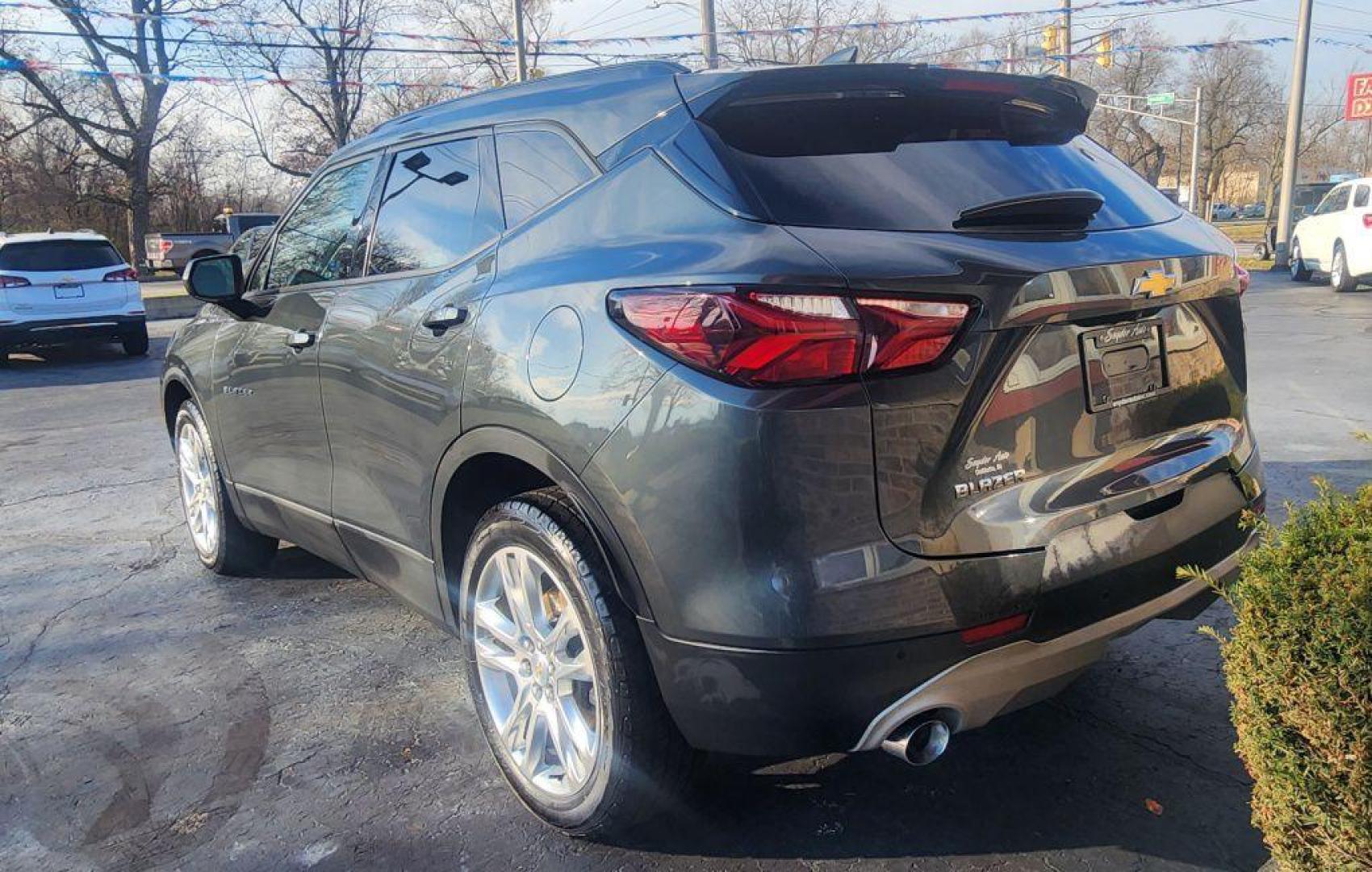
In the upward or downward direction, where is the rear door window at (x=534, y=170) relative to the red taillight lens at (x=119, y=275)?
upward

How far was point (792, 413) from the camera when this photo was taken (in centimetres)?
205

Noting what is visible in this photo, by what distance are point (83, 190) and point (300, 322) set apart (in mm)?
43871

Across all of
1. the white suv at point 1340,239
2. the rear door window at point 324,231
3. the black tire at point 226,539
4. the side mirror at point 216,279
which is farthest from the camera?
the white suv at point 1340,239

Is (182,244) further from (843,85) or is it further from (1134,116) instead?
(1134,116)

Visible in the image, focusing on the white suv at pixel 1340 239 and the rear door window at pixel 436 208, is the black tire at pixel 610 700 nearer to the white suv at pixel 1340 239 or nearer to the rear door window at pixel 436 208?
the rear door window at pixel 436 208

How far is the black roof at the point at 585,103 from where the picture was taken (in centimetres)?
263

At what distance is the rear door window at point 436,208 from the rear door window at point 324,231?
20cm

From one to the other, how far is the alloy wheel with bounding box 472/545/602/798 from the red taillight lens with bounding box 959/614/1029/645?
2.78 feet

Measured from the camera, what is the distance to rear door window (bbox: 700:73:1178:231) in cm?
230

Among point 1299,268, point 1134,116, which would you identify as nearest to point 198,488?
point 1299,268

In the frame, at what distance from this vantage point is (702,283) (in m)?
2.15

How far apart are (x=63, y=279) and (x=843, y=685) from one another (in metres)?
14.8

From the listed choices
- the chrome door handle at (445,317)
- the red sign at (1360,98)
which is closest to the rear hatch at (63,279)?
the chrome door handle at (445,317)

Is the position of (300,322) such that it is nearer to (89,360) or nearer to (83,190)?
(89,360)
